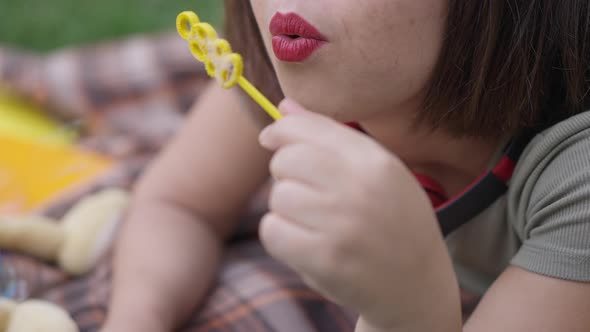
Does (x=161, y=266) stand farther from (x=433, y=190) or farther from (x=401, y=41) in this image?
(x=401, y=41)

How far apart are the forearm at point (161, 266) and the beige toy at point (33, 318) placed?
0.19 feet

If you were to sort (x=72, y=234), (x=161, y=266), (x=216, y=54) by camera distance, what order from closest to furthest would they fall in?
(x=216, y=54)
(x=161, y=266)
(x=72, y=234)

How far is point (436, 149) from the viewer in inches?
35.0

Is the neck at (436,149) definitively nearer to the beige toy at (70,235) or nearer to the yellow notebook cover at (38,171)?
the beige toy at (70,235)

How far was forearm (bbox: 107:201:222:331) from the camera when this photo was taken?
952 mm

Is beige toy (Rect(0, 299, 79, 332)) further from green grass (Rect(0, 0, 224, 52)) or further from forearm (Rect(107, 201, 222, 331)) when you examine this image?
green grass (Rect(0, 0, 224, 52))

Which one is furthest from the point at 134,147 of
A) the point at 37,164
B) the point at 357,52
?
the point at 357,52

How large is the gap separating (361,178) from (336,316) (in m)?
0.53

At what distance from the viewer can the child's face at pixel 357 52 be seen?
680 millimetres

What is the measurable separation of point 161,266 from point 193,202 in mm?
125

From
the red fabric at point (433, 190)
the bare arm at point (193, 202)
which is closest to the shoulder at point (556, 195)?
the red fabric at point (433, 190)

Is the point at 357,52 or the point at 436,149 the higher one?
the point at 357,52

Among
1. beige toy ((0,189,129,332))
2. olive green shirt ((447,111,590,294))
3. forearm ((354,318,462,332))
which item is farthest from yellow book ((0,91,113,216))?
forearm ((354,318,462,332))

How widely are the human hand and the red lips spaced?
173 millimetres
